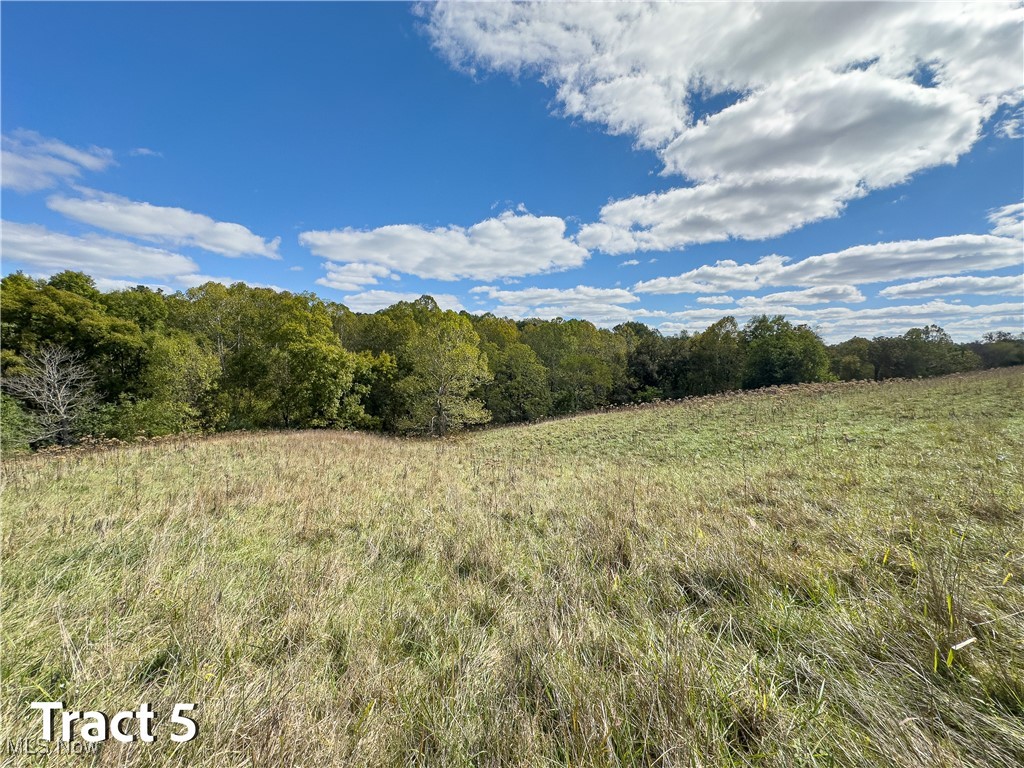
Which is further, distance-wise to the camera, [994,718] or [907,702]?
[907,702]

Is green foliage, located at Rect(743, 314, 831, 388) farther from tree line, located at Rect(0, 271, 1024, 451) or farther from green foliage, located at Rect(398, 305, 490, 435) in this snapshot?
green foliage, located at Rect(398, 305, 490, 435)

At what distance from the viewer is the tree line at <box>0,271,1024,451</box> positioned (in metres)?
21.8

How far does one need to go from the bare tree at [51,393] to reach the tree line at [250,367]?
9cm

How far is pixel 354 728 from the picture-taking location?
6.37ft

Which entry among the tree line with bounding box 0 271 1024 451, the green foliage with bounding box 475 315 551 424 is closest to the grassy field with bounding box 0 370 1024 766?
the tree line with bounding box 0 271 1024 451

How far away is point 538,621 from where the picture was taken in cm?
280

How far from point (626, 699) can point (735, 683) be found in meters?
0.64

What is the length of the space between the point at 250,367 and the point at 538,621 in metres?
32.2

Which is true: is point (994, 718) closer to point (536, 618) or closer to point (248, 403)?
point (536, 618)

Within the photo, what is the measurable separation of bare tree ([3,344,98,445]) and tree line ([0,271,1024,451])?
91 mm

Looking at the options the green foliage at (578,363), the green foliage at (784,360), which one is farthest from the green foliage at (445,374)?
the green foliage at (784,360)

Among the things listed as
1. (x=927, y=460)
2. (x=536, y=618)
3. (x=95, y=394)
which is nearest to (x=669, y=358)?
(x=927, y=460)

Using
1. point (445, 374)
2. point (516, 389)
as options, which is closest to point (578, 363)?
point (516, 389)

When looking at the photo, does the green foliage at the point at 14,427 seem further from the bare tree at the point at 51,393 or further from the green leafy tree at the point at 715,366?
the green leafy tree at the point at 715,366
